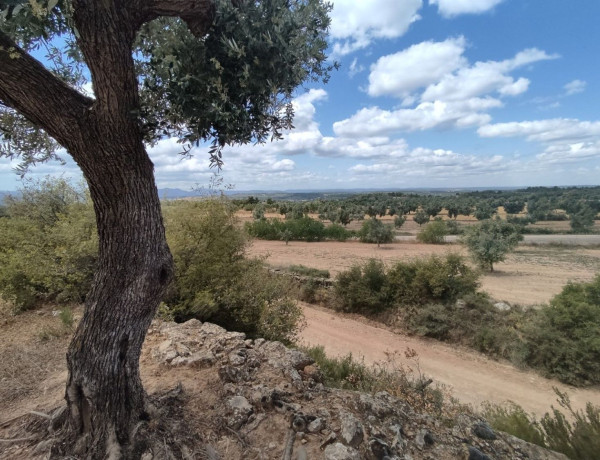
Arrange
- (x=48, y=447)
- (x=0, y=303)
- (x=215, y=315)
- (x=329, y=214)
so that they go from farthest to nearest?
1. (x=329, y=214)
2. (x=0, y=303)
3. (x=215, y=315)
4. (x=48, y=447)

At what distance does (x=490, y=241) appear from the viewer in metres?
18.9

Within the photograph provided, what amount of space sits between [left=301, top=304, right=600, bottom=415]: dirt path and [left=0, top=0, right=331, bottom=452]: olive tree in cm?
678

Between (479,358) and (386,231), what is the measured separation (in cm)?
1974

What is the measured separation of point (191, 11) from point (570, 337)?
1150 centimetres

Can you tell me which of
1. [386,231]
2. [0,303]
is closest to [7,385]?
[0,303]

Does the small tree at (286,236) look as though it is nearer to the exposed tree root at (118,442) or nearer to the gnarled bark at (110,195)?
the exposed tree root at (118,442)

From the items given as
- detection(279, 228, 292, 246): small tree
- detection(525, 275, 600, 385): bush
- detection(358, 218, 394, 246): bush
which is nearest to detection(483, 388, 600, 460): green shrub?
detection(525, 275, 600, 385): bush

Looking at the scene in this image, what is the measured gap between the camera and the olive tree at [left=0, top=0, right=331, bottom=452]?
1959 millimetres

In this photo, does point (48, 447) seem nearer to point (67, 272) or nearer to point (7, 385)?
point (7, 385)

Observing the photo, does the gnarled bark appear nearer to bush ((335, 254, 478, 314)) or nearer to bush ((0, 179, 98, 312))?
bush ((0, 179, 98, 312))

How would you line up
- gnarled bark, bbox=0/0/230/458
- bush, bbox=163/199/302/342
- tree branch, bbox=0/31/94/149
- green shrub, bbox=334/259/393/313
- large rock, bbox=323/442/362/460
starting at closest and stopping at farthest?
tree branch, bbox=0/31/94/149 → gnarled bark, bbox=0/0/230/458 → large rock, bbox=323/442/362/460 → bush, bbox=163/199/302/342 → green shrub, bbox=334/259/393/313

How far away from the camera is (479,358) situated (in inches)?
398

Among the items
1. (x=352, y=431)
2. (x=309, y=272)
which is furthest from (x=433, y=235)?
(x=352, y=431)

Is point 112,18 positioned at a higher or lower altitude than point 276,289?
higher
